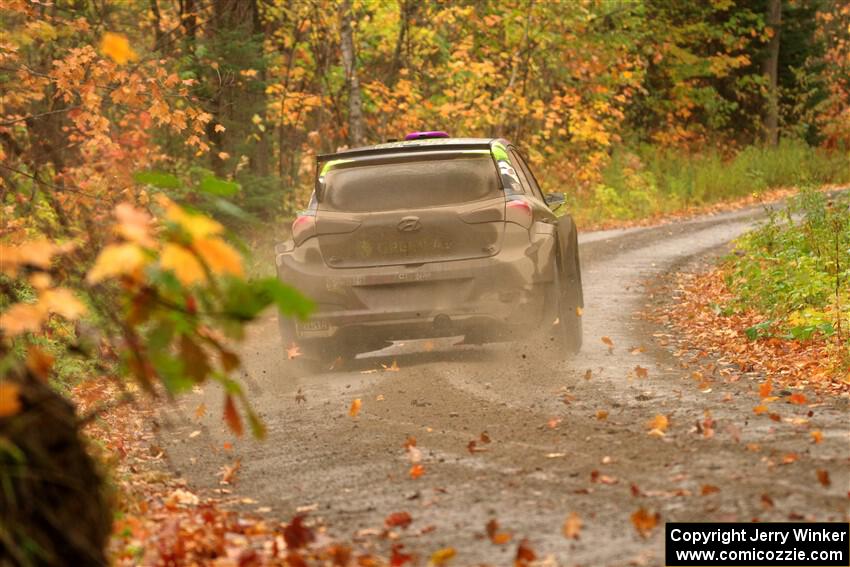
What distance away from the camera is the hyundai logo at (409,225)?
10195mm

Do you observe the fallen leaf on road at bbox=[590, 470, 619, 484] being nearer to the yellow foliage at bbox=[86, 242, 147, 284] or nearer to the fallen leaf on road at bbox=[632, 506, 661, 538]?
the fallen leaf on road at bbox=[632, 506, 661, 538]

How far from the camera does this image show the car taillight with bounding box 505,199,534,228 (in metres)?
10.3

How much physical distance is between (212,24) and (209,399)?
39.8 ft

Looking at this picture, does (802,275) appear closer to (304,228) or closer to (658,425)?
(304,228)

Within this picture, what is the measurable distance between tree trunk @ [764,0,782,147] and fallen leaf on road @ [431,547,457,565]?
35.9 meters

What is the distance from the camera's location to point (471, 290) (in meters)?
10.2

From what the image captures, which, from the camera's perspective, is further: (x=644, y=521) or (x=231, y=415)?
(x=644, y=521)

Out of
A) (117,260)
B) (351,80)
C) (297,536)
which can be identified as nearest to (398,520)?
(297,536)

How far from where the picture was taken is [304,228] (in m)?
10.5

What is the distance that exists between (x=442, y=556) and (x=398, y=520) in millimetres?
673

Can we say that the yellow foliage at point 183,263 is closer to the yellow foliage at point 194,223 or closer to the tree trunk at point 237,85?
the yellow foliage at point 194,223

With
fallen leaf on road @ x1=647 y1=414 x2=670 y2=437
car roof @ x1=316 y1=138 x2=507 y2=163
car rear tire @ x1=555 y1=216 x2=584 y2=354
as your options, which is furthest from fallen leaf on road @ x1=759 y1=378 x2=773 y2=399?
car roof @ x1=316 y1=138 x2=507 y2=163

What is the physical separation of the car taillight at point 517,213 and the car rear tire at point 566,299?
61 cm

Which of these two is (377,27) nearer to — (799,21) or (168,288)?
(799,21)
